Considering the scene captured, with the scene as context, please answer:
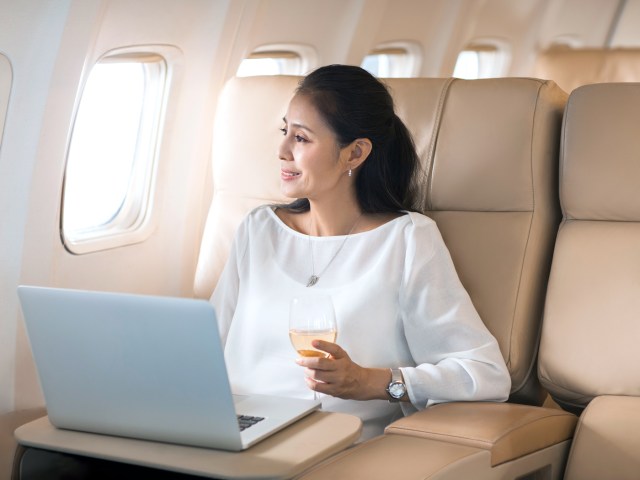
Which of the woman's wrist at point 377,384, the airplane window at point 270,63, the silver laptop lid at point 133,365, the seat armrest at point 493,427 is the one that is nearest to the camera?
the silver laptop lid at point 133,365

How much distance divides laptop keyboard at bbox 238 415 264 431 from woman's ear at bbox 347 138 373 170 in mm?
822

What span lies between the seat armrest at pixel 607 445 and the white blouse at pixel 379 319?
0.21 m

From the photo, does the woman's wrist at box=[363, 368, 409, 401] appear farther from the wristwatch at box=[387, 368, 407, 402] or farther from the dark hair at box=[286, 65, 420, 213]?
the dark hair at box=[286, 65, 420, 213]

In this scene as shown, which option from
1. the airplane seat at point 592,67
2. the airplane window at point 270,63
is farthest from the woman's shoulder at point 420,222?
the airplane seat at point 592,67

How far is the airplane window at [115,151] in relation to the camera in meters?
3.24

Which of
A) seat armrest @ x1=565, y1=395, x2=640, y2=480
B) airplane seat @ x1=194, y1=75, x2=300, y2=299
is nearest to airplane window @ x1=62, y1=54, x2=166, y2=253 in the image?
airplane seat @ x1=194, y1=75, x2=300, y2=299

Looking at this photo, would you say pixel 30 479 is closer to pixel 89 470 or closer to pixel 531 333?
pixel 89 470

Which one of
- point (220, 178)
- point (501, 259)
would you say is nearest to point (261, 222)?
point (220, 178)

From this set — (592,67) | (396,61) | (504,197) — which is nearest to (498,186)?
(504,197)

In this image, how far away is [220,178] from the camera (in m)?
2.92

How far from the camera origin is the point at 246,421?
1.85 m

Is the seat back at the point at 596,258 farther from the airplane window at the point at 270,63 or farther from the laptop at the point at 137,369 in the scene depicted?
the airplane window at the point at 270,63

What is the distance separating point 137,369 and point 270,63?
2.68m

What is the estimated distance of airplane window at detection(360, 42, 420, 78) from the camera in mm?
5484
